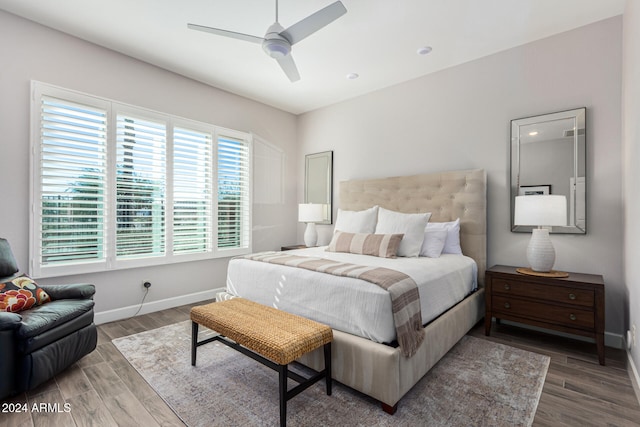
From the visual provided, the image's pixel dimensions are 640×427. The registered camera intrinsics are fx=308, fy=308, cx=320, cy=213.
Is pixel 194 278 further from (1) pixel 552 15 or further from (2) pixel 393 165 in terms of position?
(1) pixel 552 15

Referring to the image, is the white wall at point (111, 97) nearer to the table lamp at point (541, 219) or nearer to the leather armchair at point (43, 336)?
the leather armchair at point (43, 336)

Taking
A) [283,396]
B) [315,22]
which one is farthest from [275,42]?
[283,396]

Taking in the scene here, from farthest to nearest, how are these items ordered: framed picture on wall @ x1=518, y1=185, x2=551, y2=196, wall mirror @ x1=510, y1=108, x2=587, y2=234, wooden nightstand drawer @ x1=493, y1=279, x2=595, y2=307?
framed picture on wall @ x1=518, y1=185, x2=551, y2=196 < wall mirror @ x1=510, y1=108, x2=587, y2=234 < wooden nightstand drawer @ x1=493, y1=279, x2=595, y2=307

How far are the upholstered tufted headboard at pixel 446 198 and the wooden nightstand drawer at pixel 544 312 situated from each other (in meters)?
0.51

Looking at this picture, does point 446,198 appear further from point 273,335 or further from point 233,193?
point 233,193

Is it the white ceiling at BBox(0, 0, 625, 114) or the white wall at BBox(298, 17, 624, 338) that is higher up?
the white ceiling at BBox(0, 0, 625, 114)

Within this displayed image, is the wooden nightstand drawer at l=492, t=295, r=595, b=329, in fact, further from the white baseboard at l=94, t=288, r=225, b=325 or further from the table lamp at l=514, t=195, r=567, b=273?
the white baseboard at l=94, t=288, r=225, b=325

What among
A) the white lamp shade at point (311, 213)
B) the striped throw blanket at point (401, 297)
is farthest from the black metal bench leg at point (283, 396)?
the white lamp shade at point (311, 213)

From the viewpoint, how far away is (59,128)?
3037mm

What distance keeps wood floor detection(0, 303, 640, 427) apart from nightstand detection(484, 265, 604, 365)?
25cm

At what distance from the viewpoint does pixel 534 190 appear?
125 inches

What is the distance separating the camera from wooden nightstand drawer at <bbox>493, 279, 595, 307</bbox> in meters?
2.51

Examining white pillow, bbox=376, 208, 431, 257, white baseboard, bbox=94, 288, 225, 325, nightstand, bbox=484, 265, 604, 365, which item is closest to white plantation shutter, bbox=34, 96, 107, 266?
white baseboard, bbox=94, 288, 225, 325

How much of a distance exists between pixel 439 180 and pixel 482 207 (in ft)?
1.90
